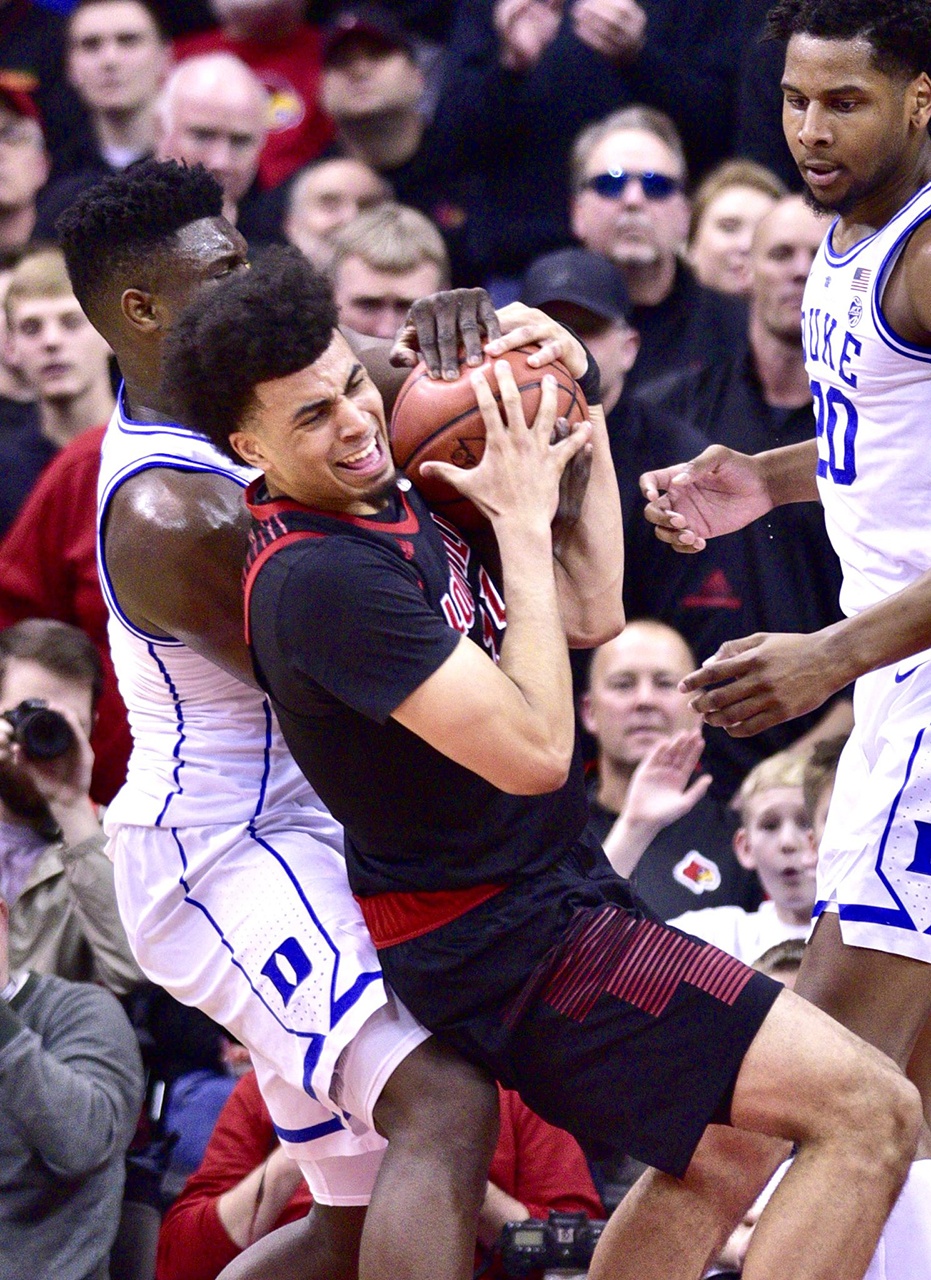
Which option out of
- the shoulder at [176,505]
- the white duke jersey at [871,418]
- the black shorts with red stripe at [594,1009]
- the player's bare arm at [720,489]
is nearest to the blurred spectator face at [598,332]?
the player's bare arm at [720,489]

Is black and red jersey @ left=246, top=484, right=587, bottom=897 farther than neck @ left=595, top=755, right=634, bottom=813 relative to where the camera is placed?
No

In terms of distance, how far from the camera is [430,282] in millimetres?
6668

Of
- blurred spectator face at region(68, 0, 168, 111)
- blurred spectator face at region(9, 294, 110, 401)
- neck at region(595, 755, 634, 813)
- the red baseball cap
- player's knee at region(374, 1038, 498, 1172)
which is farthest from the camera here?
blurred spectator face at region(68, 0, 168, 111)

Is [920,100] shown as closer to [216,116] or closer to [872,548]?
[872,548]

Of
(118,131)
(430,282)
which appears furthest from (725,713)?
(118,131)

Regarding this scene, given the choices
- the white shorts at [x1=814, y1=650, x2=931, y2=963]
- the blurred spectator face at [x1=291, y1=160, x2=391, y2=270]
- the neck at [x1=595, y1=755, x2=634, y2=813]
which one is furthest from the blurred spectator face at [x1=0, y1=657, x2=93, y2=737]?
the blurred spectator face at [x1=291, y1=160, x2=391, y2=270]

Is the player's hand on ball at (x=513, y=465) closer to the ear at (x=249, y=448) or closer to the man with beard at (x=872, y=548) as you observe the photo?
the ear at (x=249, y=448)

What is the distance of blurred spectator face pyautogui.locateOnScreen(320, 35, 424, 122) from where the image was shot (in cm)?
879

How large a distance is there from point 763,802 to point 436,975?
7.38ft

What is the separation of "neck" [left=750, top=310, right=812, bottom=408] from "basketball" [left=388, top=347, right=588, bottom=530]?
3.03 meters

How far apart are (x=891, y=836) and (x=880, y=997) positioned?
30 cm

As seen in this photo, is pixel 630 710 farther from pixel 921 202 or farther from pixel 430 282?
pixel 921 202

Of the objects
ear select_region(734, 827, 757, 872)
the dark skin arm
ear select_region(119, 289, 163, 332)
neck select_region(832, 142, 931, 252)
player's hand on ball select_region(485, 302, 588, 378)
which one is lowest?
ear select_region(734, 827, 757, 872)

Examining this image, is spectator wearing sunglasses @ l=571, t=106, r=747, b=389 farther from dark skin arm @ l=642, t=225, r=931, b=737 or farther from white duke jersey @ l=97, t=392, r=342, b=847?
dark skin arm @ l=642, t=225, r=931, b=737
